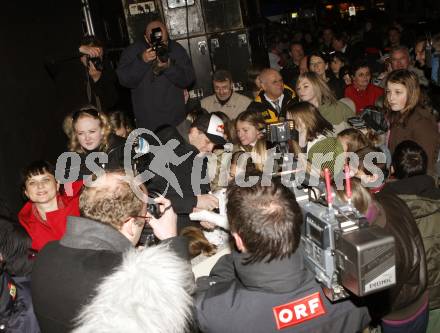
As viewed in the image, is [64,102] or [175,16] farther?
[175,16]

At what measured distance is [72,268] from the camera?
1.68m

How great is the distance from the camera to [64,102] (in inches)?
191

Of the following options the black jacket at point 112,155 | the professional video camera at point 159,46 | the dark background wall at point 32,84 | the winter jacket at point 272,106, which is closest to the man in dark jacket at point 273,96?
the winter jacket at point 272,106

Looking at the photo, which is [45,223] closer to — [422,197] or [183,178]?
[183,178]

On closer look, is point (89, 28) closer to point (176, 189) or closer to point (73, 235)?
point (176, 189)

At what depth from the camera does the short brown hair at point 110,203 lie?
183cm

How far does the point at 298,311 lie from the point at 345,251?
37 cm

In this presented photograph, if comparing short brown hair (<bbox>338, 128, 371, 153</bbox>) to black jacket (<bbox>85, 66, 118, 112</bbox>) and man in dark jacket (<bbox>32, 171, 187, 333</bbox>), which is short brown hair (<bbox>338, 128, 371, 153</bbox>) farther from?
black jacket (<bbox>85, 66, 118, 112</bbox>)

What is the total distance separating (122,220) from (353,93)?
12.7 ft

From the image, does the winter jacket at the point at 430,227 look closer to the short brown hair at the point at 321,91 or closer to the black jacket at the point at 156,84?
the short brown hair at the point at 321,91

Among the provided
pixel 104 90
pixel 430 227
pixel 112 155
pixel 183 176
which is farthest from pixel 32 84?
pixel 430 227

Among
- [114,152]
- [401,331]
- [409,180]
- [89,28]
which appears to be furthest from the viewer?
[89,28]

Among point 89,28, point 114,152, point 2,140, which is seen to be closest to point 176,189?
point 114,152

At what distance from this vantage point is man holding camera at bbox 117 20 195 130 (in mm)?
4219
